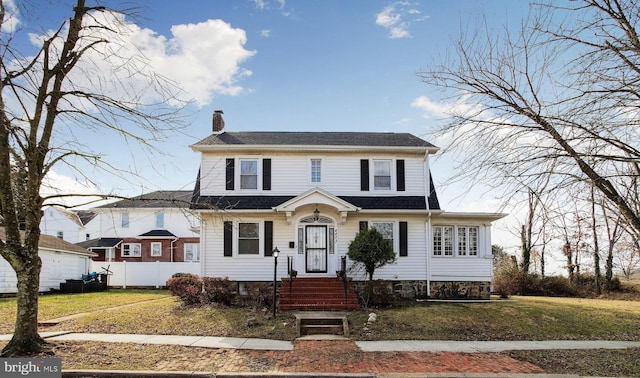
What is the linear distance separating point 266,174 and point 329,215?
3.08 metres

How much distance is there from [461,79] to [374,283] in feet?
31.5

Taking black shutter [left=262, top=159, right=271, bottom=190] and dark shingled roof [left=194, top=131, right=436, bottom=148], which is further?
dark shingled roof [left=194, top=131, right=436, bottom=148]

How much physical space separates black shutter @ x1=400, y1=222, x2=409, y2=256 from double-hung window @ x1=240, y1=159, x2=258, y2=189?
6.19 m

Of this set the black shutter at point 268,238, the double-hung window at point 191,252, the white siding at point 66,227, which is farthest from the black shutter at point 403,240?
the white siding at point 66,227

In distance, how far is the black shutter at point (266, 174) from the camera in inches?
740

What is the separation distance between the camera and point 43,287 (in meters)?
24.4

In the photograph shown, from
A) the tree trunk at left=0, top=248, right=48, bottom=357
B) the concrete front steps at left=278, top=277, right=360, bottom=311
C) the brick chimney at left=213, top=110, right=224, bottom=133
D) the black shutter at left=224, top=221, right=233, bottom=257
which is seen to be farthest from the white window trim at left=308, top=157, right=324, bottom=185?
the tree trunk at left=0, top=248, right=48, bottom=357

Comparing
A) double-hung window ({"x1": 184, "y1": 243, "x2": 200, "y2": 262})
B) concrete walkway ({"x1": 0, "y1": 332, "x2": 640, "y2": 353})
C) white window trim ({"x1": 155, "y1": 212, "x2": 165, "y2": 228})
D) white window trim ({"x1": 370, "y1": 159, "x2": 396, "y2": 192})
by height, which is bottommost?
concrete walkway ({"x1": 0, "y1": 332, "x2": 640, "y2": 353})

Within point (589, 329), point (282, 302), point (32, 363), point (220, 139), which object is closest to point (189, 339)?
point (32, 363)

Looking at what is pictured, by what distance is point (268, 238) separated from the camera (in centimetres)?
1830

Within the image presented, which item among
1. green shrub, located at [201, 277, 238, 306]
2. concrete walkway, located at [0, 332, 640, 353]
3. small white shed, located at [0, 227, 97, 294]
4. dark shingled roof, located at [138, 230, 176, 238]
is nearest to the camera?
concrete walkway, located at [0, 332, 640, 353]

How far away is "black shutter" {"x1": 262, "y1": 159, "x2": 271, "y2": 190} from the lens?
18.8m

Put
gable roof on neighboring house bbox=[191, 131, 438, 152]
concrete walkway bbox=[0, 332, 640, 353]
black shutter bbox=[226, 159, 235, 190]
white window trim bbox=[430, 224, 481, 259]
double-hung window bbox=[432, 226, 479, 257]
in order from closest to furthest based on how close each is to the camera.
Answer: concrete walkway bbox=[0, 332, 640, 353] → black shutter bbox=[226, 159, 235, 190] → gable roof on neighboring house bbox=[191, 131, 438, 152] → white window trim bbox=[430, 224, 481, 259] → double-hung window bbox=[432, 226, 479, 257]

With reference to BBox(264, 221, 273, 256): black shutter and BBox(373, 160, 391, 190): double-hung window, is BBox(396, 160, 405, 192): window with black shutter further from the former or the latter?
BBox(264, 221, 273, 256): black shutter
